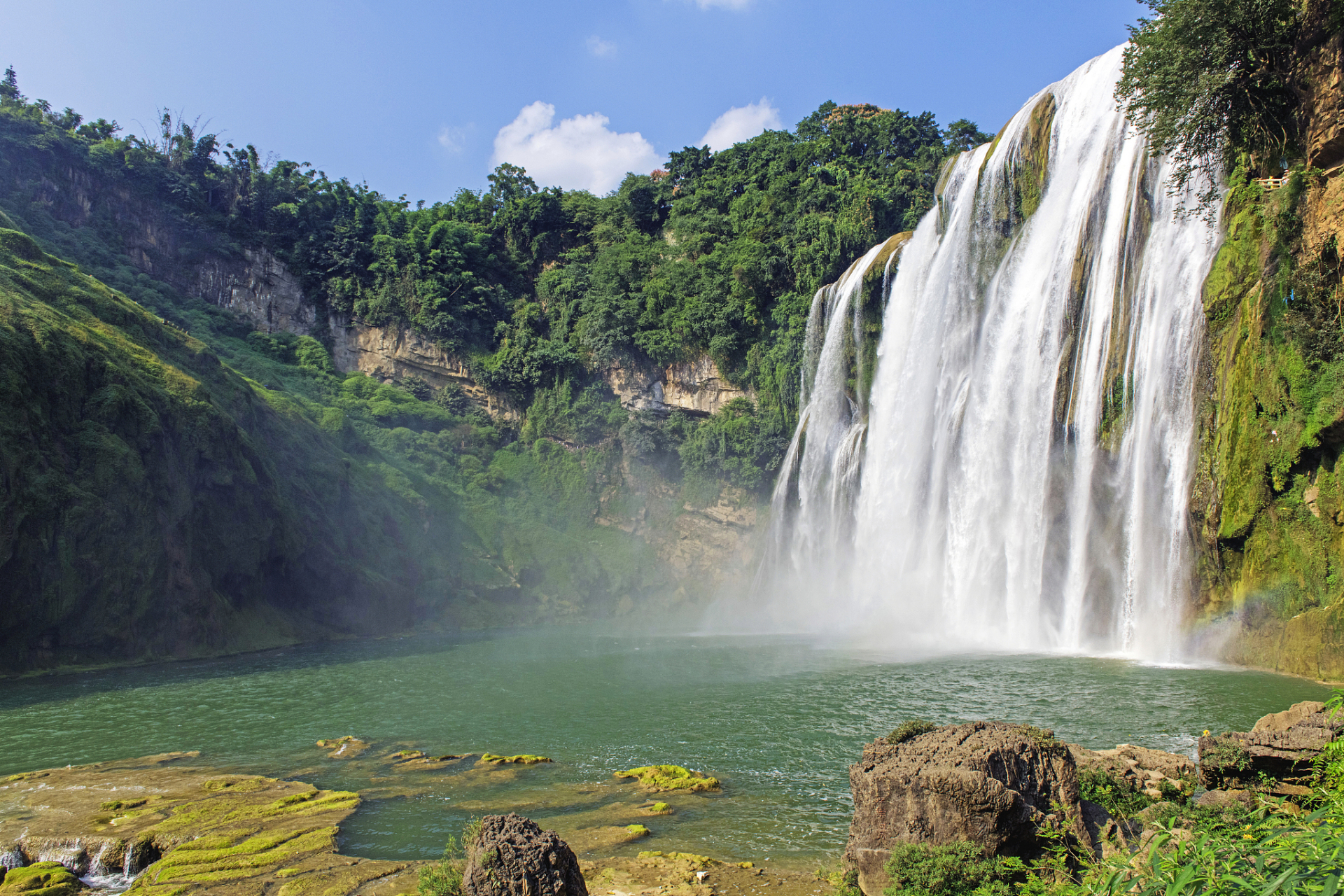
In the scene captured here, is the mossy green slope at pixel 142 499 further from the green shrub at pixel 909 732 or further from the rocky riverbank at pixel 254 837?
the green shrub at pixel 909 732

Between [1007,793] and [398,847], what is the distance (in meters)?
6.24

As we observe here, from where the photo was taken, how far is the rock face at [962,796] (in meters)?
6.33

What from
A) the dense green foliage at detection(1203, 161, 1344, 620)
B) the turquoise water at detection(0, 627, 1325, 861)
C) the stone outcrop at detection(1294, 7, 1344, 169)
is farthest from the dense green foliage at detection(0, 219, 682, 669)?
the stone outcrop at detection(1294, 7, 1344, 169)

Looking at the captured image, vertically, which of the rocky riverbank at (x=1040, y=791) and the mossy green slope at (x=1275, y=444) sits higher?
the mossy green slope at (x=1275, y=444)

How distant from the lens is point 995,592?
26141 mm

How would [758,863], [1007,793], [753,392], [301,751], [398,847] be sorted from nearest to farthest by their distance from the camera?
[1007,793] → [758,863] → [398,847] → [301,751] → [753,392]

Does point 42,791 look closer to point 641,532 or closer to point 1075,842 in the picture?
point 1075,842

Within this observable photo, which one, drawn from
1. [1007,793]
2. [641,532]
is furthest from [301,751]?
[641,532]

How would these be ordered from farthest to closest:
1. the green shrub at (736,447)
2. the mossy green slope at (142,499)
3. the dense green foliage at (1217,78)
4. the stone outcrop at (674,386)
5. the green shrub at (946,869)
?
the stone outcrop at (674,386) → the green shrub at (736,447) → the mossy green slope at (142,499) → the dense green foliage at (1217,78) → the green shrub at (946,869)

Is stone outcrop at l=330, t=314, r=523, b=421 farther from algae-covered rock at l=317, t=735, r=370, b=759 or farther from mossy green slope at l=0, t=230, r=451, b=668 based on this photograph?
algae-covered rock at l=317, t=735, r=370, b=759

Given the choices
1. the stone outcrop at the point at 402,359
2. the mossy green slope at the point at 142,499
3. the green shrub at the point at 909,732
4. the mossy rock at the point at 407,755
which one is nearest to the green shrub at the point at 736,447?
the stone outcrop at the point at 402,359

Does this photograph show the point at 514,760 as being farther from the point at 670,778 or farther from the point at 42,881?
the point at 42,881

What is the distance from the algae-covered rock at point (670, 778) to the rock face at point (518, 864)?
14.9 ft


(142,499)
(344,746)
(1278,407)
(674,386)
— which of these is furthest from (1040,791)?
(674,386)
